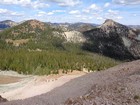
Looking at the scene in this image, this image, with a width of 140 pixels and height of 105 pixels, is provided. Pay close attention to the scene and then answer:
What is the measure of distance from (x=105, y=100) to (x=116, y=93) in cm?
217

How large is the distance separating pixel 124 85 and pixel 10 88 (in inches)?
1661

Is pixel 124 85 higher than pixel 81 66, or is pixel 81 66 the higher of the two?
pixel 124 85

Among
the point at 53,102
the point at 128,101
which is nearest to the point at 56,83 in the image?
the point at 53,102

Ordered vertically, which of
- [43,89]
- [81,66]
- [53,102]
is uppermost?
[53,102]

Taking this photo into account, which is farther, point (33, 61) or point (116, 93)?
point (33, 61)

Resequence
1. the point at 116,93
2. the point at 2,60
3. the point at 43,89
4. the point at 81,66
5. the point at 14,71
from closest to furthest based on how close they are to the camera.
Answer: the point at 116,93 < the point at 43,89 < the point at 14,71 < the point at 2,60 < the point at 81,66

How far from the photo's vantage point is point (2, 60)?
128875 millimetres

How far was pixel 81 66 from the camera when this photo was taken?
149375 mm

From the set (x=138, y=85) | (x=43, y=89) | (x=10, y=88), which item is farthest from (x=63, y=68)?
(x=138, y=85)

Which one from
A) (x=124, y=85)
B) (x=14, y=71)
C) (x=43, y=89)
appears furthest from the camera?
(x=14, y=71)

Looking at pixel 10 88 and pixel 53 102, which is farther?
pixel 10 88

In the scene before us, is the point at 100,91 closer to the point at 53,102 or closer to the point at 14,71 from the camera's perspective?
the point at 53,102

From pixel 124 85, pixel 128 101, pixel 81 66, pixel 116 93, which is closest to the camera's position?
pixel 128 101

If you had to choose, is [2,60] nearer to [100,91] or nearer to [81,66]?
[81,66]
